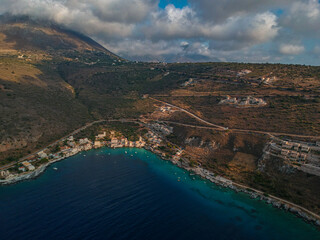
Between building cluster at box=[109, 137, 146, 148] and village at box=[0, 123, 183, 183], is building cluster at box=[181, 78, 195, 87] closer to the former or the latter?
village at box=[0, 123, 183, 183]

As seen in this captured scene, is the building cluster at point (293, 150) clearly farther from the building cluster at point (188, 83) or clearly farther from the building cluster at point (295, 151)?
the building cluster at point (188, 83)

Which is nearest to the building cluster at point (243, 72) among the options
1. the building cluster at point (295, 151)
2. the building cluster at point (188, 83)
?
the building cluster at point (188, 83)

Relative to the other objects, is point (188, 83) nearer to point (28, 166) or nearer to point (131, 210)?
point (28, 166)

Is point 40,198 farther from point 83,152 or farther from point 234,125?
point 234,125

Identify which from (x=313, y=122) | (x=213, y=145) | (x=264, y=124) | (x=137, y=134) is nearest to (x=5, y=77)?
(x=137, y=134)

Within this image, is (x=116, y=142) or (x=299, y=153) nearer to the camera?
(x=299, y=153)

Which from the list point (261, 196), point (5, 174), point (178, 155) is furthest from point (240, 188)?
point (5, 174)
